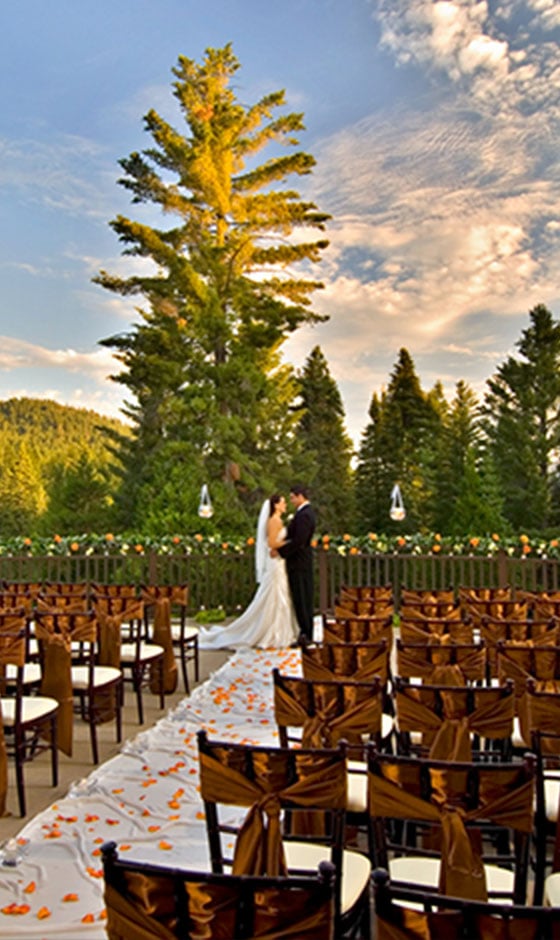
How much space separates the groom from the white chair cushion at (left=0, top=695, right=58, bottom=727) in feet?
15.2

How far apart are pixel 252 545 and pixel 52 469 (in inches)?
977

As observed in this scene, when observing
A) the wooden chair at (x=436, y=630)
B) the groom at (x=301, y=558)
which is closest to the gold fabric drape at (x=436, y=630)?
the wooden chair at (x=436, y=630)

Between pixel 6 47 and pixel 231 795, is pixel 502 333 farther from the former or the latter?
pixel 231 795

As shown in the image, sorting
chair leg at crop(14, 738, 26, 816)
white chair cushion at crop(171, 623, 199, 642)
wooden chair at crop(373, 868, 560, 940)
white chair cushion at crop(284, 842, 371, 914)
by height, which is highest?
wooden chair at crop(373, 868, 560, 940)

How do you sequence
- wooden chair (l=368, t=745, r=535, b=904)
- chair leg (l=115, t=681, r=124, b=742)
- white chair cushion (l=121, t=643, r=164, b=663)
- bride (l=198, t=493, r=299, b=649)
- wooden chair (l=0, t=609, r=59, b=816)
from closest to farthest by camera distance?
1. wooden chair (l=368, t=745, r=535, b=904)
2. wooden chair (l=0, t=609, r=59, b=816)
3. chair leg (l=115, t=681, r=124, b=742)
4. white chair cushion (l=121, t=643, r=164, b=663)
5. bride (l=198, t=493, r=299, b=649)

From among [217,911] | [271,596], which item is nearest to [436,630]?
[217,911]

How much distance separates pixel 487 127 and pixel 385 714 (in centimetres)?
2491

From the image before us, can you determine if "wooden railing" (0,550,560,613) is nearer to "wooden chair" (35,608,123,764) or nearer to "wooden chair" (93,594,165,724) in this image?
"wooden chair" (93,594,165,724)

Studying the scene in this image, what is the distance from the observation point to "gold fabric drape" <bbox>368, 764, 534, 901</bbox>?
90.0 inches

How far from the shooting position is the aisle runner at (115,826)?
3258 millimetres

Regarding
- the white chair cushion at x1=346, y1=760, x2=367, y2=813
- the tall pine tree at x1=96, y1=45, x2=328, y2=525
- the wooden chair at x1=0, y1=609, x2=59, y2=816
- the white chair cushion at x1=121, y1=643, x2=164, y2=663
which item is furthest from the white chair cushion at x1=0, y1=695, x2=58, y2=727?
the tall pine tree at x1=96, y1=45, x2=328, y2=525

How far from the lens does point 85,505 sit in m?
29.4

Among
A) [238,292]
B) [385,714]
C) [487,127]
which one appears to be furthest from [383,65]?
[385,714]

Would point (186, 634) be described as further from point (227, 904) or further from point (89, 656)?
point (227, 904)
